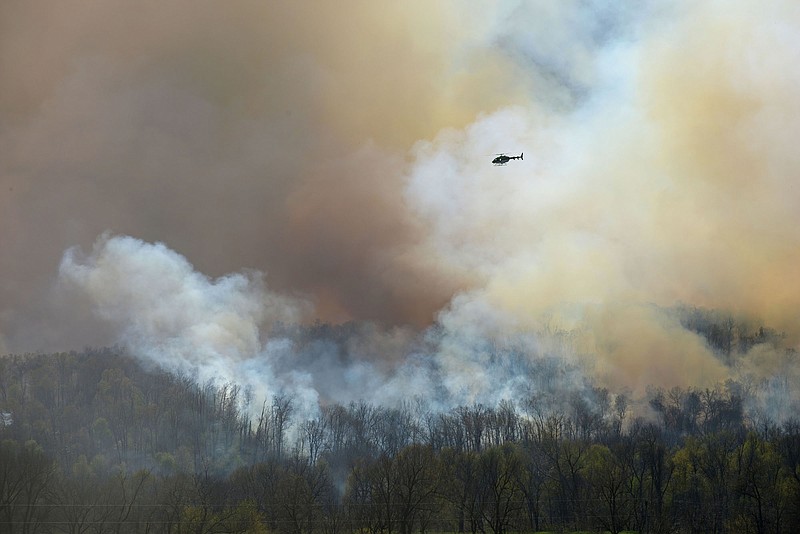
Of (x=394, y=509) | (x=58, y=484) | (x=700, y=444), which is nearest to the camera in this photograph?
(x=58, y=484)

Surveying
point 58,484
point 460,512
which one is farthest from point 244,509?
point 460,512

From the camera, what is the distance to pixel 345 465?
146250 mm

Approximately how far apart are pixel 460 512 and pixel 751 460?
43449 mm

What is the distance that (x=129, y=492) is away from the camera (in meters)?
95.8

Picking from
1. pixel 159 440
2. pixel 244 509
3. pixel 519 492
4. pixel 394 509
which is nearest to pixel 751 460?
pixel 519 492

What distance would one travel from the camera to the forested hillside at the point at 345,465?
3652 inches

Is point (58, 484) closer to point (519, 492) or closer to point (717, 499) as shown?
point (519, 492)

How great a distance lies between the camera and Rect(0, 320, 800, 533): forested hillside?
9275 centimetres

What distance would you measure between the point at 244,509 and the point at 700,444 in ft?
259

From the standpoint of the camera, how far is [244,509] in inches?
3659

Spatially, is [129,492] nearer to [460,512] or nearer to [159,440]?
[460,512]

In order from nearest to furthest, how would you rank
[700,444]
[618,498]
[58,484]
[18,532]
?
[18,532] → [58,484] → [618,498] → [700,444]

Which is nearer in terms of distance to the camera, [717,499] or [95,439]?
[717,499]

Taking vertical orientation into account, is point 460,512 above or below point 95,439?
below
